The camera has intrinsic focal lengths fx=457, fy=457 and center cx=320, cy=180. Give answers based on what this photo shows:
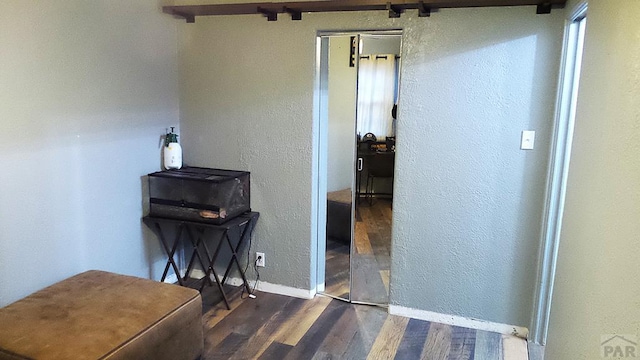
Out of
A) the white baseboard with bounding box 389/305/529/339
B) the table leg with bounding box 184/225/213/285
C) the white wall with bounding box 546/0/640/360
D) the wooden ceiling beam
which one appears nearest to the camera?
the white wall with bounding box 546/0/640/360

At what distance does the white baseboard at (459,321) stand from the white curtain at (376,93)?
46.9 inches

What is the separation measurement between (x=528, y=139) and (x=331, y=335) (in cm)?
167

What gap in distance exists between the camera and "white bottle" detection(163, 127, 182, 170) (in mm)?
3275

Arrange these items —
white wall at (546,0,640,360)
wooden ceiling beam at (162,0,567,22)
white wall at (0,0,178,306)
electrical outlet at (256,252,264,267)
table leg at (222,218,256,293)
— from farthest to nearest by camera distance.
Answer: electrical outlet at (256,252,264,267)
table leg at (222,218,256,293)
wooden ceiling beam at (162,0,567,22)
white wall at (0,0,178,306)
white wall at (546,0,640,360)

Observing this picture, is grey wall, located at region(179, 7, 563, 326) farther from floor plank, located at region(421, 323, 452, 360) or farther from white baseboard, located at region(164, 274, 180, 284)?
white baseboard, located at region(164, 274, 180, 284)

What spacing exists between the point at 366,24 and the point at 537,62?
1031mm

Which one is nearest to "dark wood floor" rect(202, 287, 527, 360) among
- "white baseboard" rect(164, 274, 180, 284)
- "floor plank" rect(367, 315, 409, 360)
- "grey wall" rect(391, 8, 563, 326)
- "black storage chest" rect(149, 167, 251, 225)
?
"floor plank" rect(367, 315, 409, 360)

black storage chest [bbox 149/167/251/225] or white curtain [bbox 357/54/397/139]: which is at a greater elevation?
white curtain [bbox 357/54/397/139]

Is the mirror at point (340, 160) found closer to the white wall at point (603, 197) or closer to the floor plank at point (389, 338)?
the floor plank at point (389, 338)

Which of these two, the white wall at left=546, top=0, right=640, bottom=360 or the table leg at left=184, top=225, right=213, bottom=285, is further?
the table leg at left=184, top=225, right=213, bottom=285

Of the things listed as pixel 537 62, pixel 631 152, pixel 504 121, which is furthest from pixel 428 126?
pixel 631 152

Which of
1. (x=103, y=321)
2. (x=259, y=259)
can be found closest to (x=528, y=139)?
(x=259, y=259)

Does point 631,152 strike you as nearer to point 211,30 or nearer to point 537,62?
point 537,62

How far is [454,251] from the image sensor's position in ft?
9.58
